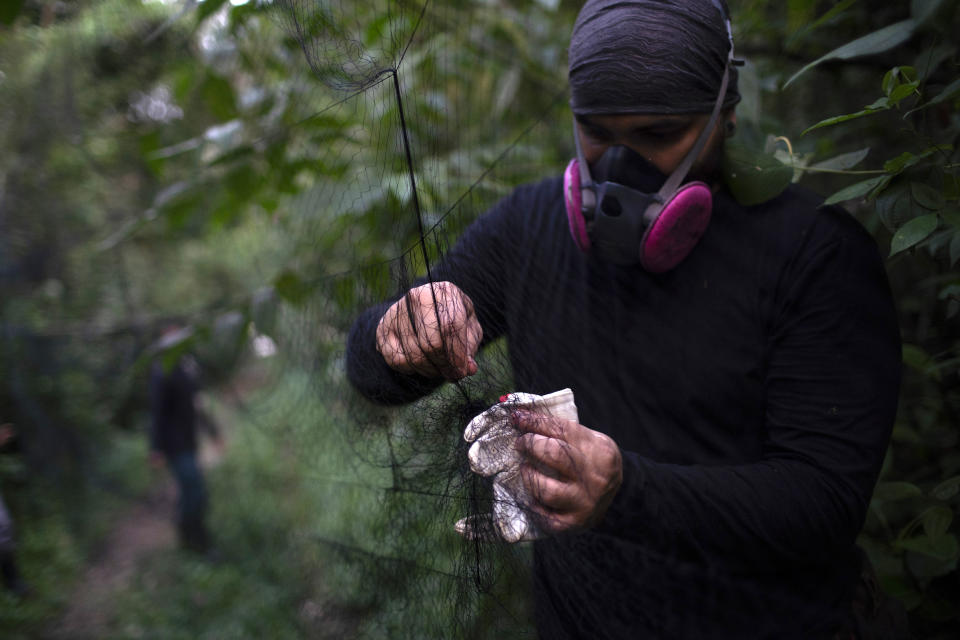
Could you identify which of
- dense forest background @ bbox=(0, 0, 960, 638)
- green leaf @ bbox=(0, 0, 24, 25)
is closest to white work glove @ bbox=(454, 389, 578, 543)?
dense forest background @ bbox=(0, 0, 960, 638)

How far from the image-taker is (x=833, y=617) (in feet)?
3.43

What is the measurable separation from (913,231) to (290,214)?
7.23 ft

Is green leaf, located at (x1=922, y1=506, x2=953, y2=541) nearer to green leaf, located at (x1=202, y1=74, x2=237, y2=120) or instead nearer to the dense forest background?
the dense forest background

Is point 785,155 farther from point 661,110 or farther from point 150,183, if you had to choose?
point 150,183

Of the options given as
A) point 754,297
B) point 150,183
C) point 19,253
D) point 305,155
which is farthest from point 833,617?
point 150,183

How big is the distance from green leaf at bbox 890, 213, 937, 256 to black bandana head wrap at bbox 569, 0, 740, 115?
36cm

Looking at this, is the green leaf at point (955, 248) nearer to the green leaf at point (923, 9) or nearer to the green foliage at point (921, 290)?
the green foliage at point (921, 290)

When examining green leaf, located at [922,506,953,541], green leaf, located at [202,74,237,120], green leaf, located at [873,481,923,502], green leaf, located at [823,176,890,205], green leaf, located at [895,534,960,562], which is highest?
green leaf, located at [202,74,237,120]

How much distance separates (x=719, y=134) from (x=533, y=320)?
0.46 m

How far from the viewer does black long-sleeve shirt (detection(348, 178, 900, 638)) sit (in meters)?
0.87

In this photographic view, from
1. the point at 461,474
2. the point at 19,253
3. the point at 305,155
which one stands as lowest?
the point at 461,474

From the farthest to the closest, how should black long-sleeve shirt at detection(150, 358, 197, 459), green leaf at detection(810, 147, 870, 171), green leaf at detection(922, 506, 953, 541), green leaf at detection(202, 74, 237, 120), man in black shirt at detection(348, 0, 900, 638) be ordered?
black long-sleeve shirt at detection(150, 358, 197, 459) → green leaf at detection(202, 74, 237, 120) → green leaf at detection(922, 506, 953, 541) → green leaf at detection(810, 147, 870, 171) → man in black shirt at detection(348, 0, 900, 638)

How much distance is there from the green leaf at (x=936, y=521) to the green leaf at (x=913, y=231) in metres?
0.65

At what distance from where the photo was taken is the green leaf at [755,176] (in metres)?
1.07
